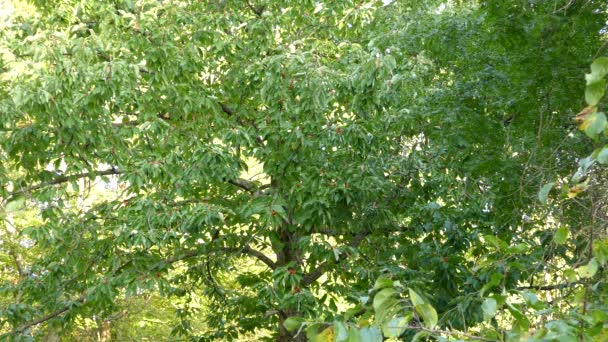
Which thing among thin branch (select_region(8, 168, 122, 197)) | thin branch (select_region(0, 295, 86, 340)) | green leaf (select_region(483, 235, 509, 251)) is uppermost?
thin branch (select_region(8, 168, 122, 197))

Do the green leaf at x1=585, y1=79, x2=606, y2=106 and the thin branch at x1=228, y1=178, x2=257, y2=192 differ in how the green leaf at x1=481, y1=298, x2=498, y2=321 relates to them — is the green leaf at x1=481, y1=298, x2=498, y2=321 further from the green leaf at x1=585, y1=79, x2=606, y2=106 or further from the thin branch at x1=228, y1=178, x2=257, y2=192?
the thin branch at x1=228, y1=178, x2=257, y2=192

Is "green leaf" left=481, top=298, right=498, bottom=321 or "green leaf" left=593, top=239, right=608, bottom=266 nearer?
"green leaf" left=481, top=298, right=498, bottom=321

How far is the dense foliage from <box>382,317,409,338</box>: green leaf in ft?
12.3

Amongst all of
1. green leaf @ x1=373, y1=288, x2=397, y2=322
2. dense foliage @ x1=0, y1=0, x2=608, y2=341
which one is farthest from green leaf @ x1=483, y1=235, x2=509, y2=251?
dense foliage @ x1=0, y1=0, x2=608, y2=341

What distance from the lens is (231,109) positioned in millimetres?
8602

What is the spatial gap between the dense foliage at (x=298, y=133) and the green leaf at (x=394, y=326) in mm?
3740

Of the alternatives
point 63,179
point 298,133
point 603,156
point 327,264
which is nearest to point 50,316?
point 63,179

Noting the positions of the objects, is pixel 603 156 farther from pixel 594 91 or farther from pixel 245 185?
pixel 245 185

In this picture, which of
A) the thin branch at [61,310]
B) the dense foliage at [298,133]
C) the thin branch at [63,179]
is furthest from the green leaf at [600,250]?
the thin branch at [61,310]

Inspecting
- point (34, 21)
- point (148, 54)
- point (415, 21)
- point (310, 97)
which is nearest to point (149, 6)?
point (148, 54)

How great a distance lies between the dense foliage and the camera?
20.5 feet

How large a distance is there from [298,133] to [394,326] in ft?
17.1

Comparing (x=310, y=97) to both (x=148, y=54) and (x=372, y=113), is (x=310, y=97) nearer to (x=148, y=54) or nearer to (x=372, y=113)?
(x=372, y=113)

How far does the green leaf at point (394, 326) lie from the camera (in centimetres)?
187
